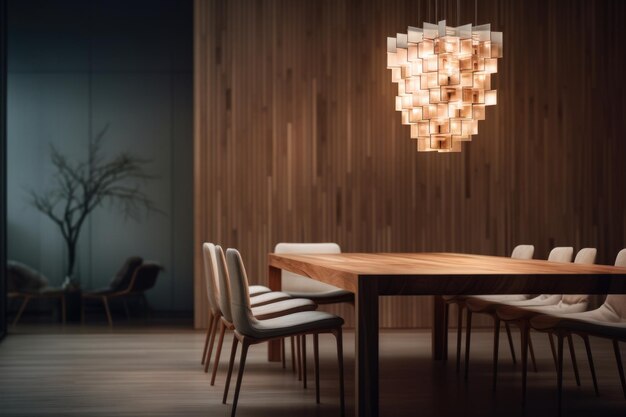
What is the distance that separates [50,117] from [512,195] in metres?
4.66

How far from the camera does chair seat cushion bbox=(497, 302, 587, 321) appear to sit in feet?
14.9

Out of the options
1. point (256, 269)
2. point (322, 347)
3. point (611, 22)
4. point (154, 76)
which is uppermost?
point (611, 22)

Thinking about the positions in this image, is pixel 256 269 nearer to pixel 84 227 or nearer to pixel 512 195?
pixel 84 227

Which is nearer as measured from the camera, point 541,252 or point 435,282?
point 435,282

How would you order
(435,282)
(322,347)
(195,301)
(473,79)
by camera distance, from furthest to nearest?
(195,301), (322,347), (473,79), (435,282)

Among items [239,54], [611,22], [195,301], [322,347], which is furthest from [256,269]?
[611,22]

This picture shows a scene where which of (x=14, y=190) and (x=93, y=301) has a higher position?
(x=14, y=190)

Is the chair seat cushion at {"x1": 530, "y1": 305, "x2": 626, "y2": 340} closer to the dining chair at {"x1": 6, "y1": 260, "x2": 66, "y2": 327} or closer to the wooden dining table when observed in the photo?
the wooden dining table

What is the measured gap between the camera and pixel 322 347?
6668 millimetres

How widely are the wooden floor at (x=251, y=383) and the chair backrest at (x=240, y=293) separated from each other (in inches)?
22.3

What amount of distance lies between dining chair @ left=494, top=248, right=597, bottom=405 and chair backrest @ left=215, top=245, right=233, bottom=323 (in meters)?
1.64

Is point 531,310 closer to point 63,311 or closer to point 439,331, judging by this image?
point 439,331

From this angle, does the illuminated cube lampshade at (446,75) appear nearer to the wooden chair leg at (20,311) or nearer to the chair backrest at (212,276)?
the chair backrest at (212,276)

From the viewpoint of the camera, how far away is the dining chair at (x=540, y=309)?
4504 mm
